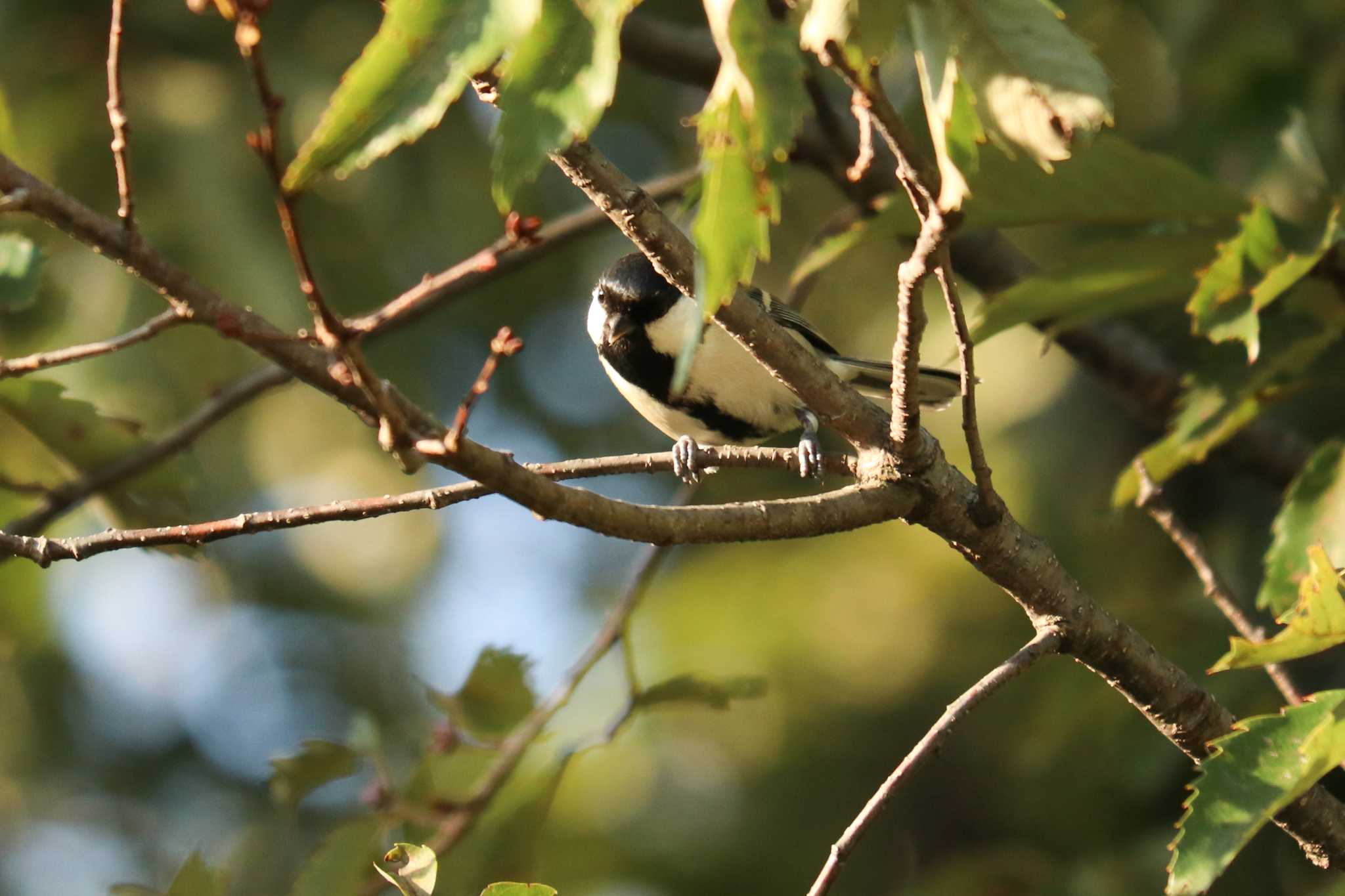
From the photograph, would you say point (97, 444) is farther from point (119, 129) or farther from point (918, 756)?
point (918, 756)

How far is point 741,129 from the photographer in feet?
2.89

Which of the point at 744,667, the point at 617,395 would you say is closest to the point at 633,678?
the point at 744,667

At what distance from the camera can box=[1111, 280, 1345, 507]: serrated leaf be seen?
2.36 metres

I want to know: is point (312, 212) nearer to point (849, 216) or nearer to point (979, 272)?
point (849, 216)

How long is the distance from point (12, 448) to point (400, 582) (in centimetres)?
359

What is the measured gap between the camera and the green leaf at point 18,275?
213 centimetres

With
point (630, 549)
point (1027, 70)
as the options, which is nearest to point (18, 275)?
point (1027, 70)

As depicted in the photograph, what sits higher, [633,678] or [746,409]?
[746,409]

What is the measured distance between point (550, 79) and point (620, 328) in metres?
2.43

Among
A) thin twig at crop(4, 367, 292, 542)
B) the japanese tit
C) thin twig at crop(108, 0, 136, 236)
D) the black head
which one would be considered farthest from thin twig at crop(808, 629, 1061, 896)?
the black head

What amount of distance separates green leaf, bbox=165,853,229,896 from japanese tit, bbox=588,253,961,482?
1.64 meters

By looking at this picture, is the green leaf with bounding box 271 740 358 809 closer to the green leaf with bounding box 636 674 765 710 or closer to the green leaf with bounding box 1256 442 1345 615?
the green leaf with bounding box 636 674 765 710

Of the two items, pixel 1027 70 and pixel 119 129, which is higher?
pixel 119 129

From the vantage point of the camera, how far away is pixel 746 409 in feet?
10.9
